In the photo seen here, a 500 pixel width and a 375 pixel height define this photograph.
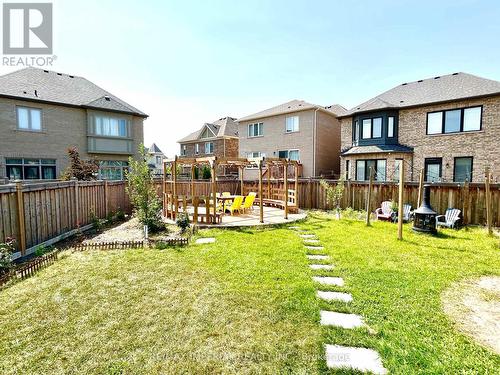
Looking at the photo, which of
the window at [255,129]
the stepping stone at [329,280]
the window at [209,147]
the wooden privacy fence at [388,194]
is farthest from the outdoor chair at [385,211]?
the window at [209,147]

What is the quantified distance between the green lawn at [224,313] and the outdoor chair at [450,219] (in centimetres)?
368

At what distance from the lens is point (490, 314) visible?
4.03 metres

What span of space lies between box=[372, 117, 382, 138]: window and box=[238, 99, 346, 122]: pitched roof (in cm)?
452

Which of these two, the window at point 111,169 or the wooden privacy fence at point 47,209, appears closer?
the wooden privacy fence at point 47,209

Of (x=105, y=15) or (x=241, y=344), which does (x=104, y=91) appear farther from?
(x=241, y=344)

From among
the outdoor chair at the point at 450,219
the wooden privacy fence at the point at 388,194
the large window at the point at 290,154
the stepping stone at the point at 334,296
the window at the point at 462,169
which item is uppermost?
the large window at the point at 290,154

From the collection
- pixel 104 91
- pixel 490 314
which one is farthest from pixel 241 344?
pixel 104 91

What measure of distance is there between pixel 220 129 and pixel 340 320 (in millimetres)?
33002

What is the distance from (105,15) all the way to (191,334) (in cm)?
1152

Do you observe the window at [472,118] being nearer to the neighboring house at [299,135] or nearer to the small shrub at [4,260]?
the neighboring house at [299,135]

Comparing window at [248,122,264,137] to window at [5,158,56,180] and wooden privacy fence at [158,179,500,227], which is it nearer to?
wooden privacy fence at [158,179,500,227]

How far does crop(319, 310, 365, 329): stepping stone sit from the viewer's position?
12.1 ft

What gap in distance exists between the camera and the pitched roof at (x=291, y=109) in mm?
22781

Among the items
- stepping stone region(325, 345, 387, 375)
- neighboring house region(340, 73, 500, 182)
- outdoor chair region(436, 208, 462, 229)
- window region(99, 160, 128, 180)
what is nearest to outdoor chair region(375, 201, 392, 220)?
outdoor chair region(436, 208, 462, 229)
